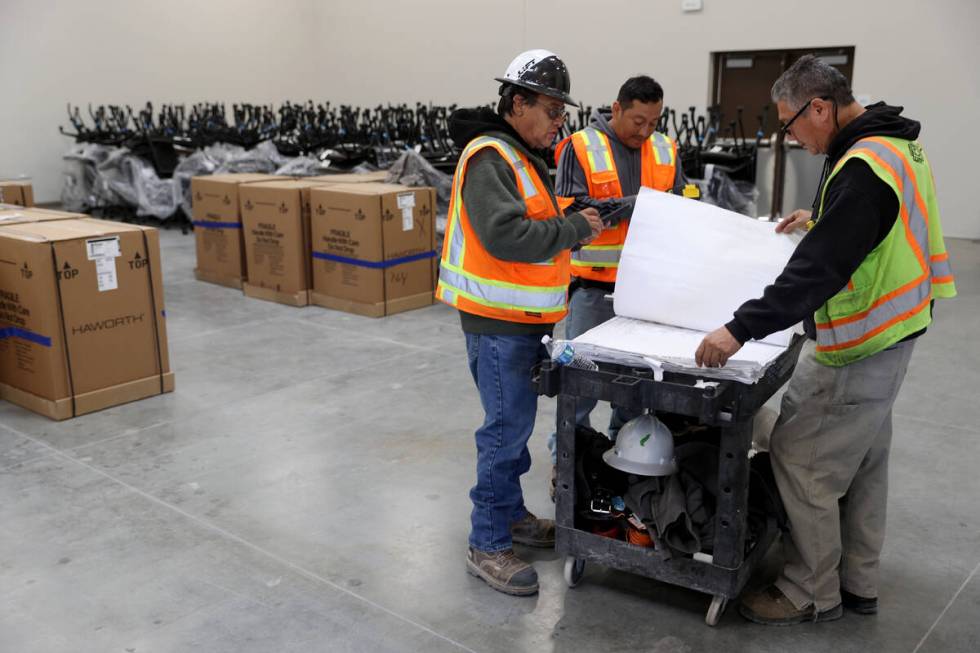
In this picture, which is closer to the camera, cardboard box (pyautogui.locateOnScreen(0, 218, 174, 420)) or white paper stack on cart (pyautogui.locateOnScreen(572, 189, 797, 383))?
white paper stack on cart (pyautogui.locateOnScreen(572, 189, 797, 383))

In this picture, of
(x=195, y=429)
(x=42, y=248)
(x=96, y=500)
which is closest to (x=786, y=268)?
(x=96, y=500)

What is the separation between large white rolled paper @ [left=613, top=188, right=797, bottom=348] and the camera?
2.21 m

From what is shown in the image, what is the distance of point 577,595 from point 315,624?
27.7 inches

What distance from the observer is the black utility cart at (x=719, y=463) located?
1964 mm

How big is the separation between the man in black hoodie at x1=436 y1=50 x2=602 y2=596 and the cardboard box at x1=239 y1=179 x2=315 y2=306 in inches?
140

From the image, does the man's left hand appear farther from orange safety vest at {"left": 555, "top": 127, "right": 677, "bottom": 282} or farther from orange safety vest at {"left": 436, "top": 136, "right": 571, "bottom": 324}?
orange safety vest at {"left": 555, "top": 127, "right": 677, "bottom": 282}

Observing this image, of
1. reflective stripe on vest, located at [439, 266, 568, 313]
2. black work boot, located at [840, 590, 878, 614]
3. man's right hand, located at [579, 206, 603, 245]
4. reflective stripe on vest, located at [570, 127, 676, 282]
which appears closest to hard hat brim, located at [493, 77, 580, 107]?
man's right hand, located at [579, 206, 603, 245]

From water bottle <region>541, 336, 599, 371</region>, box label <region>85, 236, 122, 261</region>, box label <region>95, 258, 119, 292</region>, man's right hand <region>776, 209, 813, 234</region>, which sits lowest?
box label <region>95, 258, 119, 292</region>

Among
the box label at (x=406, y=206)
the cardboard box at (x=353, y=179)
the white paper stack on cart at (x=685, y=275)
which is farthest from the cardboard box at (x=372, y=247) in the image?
the white paper stack on cart at (x=685, y=275)

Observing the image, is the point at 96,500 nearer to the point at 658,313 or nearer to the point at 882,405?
the point at 658,313

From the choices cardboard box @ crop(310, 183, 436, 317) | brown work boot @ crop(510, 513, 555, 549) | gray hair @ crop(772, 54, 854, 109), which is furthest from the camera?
cardboard box @ crop(310, 183, 436, 317)

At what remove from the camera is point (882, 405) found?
2094mm

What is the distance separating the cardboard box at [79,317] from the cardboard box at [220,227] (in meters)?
2.12

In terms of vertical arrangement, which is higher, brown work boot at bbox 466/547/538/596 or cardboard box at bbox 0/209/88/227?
cardboard box at bbox 0/209/88/227
